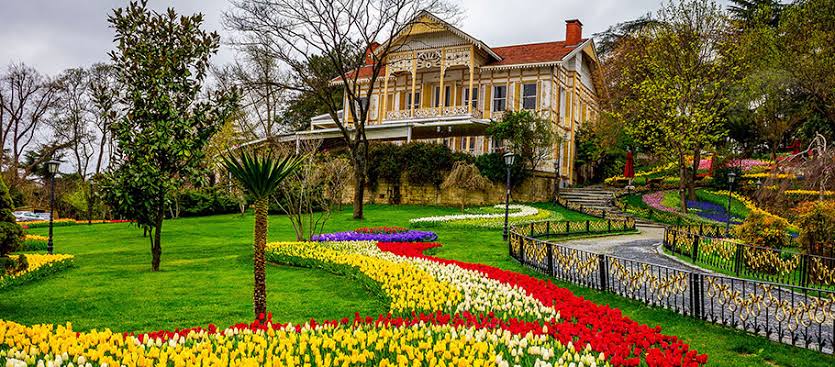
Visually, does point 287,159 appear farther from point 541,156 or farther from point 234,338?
point 541,156

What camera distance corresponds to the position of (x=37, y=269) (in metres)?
12.3

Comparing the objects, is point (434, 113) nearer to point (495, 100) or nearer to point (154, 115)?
point (495, 100)

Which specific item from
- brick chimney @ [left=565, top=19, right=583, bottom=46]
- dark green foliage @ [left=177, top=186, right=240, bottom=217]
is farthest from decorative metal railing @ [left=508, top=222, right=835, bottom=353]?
brick chimney @ [left=565, top=19, right=583, bottom=46]

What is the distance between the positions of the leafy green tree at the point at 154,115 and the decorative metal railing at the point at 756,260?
1259 cm

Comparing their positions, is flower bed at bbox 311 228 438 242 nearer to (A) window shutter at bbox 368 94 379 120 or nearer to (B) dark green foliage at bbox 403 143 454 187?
(B) dark green foliage at bbox 403 143 454 187

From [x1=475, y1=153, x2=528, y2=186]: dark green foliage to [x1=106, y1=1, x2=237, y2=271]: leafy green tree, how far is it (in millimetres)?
19386

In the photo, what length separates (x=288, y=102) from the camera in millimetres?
52219

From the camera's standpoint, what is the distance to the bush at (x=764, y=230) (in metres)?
13.9

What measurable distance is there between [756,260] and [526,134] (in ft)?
57.9

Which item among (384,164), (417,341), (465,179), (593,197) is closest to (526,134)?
(465,179)

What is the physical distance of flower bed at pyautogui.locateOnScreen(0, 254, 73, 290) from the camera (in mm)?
10984

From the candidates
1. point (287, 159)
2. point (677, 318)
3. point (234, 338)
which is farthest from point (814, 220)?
point (234, 338)

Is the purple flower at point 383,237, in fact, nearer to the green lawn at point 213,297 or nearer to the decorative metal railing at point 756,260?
the green lawn at point 213,297

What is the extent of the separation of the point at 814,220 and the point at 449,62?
80.1 feet
